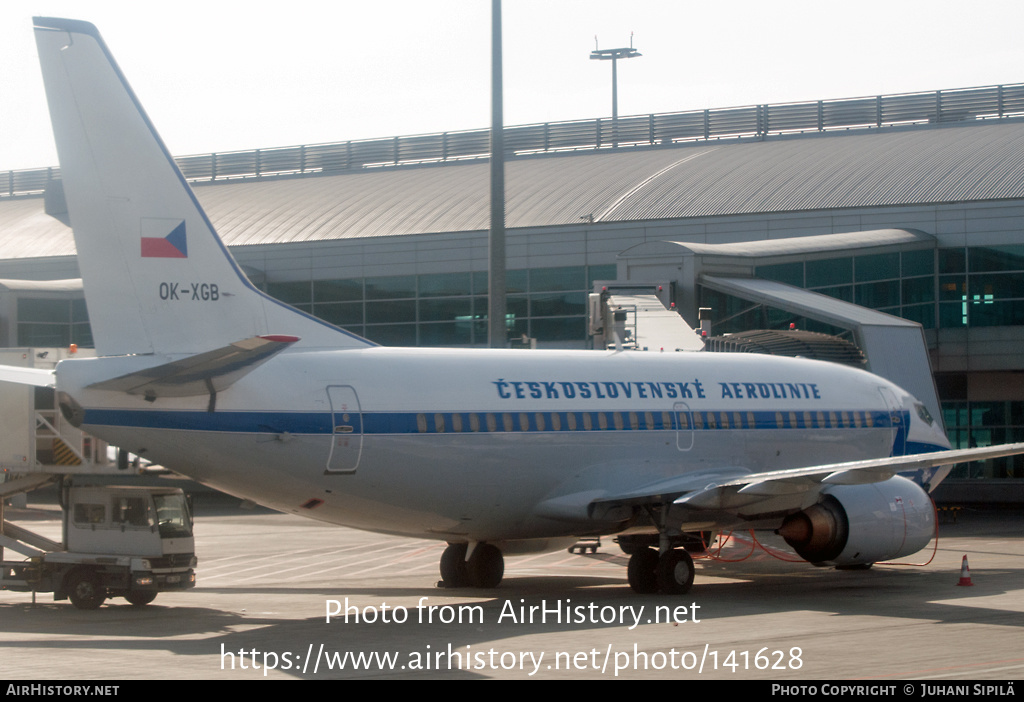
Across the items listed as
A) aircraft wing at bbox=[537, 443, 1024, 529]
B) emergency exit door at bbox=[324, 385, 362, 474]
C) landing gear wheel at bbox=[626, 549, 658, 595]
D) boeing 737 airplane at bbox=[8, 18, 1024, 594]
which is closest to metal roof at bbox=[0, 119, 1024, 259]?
boeing 737 airplane at bbox=[8, 18, 1024, 594]

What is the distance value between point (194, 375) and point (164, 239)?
89.1 inches

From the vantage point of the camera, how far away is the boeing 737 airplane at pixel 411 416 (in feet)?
58.8

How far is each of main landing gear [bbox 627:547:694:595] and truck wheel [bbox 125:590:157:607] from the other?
27.1 ft

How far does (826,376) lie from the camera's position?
2689cm

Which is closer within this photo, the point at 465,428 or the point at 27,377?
the point at 465,428

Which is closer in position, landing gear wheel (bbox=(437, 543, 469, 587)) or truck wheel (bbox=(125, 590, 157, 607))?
truck wheel (bbox=(125, 590, 157, 607))

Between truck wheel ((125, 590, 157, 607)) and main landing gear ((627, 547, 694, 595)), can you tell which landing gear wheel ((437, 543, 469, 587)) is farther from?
truck wheel ((125, 590, 157, 607))

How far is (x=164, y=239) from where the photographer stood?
18.5 m

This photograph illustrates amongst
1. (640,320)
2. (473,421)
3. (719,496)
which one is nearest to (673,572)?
(719,496)

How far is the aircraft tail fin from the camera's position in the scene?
17.8 m

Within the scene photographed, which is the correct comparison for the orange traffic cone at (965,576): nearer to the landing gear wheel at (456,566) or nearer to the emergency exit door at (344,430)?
the landing gear wheel at (456,566)

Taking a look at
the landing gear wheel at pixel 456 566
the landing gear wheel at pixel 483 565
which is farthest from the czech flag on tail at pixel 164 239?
the landing gear wheel at pixel 483 565

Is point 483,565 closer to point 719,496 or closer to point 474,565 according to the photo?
point 474,565
